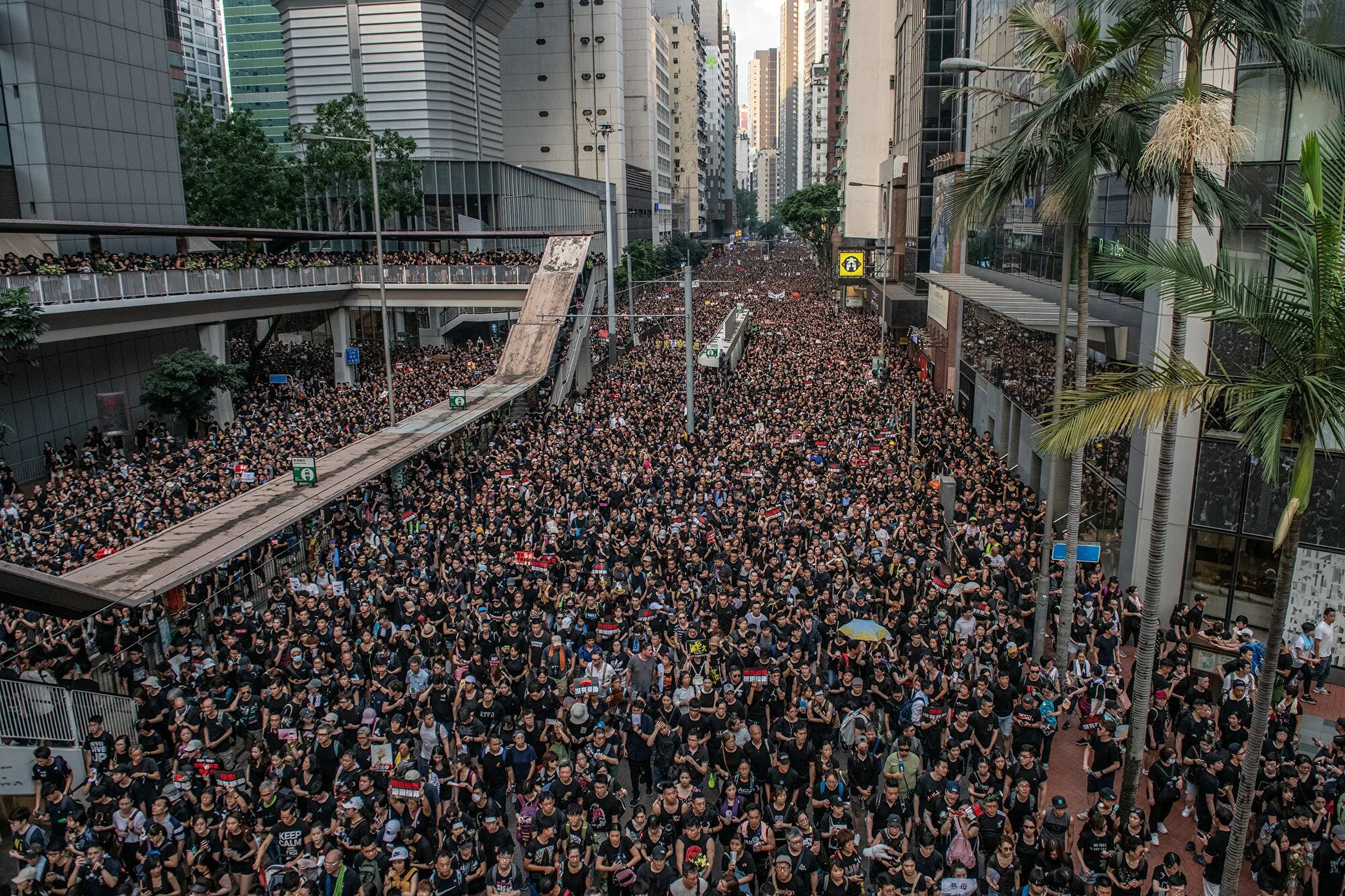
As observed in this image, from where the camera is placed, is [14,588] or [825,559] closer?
[14,588]

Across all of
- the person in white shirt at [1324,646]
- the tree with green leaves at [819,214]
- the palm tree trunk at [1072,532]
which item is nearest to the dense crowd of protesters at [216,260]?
the palm tree trunk at [1072,532]

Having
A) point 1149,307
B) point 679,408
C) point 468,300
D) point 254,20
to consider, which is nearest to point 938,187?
point 679,408

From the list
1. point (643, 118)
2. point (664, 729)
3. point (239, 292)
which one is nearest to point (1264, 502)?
point (664, 729)

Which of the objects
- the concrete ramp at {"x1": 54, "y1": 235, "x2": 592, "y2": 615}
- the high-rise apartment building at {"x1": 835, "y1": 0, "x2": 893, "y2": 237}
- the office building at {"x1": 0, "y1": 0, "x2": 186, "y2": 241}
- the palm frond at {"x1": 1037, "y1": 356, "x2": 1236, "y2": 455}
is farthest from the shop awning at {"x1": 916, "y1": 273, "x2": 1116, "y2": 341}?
the high-rise apartment building at {"x1": 835, "y1": 0, "x2": 893, "y2": 237}

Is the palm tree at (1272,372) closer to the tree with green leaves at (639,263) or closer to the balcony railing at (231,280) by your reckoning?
the balcony railing at (231,280)

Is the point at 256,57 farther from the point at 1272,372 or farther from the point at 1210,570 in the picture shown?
the point at 1272,372

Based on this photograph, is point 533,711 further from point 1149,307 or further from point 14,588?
point 1149,307
